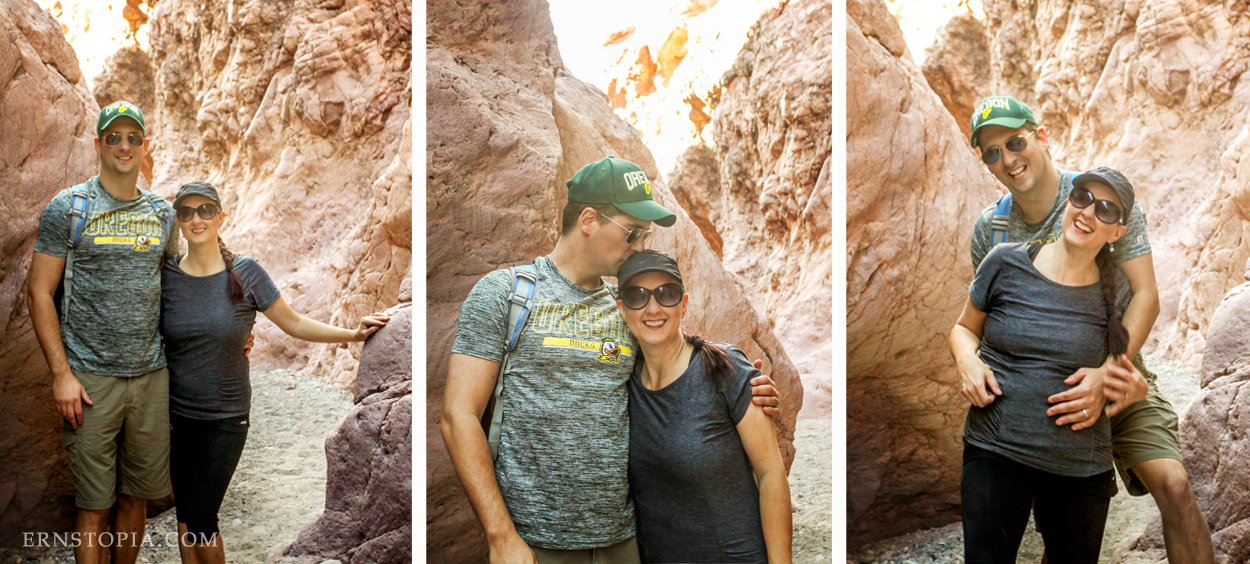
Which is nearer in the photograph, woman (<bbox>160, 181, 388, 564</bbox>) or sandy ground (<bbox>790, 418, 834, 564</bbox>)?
woman (<bbox>160, 181, 388, 564</bbox>)

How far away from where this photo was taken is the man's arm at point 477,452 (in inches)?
123

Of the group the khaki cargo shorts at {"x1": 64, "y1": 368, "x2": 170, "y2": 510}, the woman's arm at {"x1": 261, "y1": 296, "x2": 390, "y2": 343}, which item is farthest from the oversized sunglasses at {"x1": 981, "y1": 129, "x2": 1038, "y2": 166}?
the khaki cargo shorts at {"x1": 64, "y1": 368, "x2": 170, "y2": 510}

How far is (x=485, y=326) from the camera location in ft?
10.5

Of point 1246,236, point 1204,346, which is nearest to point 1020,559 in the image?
point 1204,346

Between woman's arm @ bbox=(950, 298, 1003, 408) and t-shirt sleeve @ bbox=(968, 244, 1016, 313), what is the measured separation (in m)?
0.03

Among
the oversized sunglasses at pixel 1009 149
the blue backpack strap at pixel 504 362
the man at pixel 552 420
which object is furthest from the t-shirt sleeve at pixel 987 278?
the blue backpack strap at pixel 504 362

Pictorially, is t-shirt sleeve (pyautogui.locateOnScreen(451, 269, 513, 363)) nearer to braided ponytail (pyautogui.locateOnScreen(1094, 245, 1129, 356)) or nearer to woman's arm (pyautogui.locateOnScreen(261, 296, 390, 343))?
woman's arm (pyautogui.locateOnScreen(261, 296, 390, 343))

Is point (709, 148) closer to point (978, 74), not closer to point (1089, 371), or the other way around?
point (978, 74)

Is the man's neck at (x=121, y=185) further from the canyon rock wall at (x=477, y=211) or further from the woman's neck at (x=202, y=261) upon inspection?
the canyon rock wall at (x=477, y=211)

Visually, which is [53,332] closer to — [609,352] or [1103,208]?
[609,352]

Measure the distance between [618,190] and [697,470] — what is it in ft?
3.98

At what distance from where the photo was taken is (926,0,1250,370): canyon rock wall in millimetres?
3500

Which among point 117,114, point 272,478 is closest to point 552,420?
point 272,478

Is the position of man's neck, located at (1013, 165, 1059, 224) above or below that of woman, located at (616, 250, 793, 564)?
above
